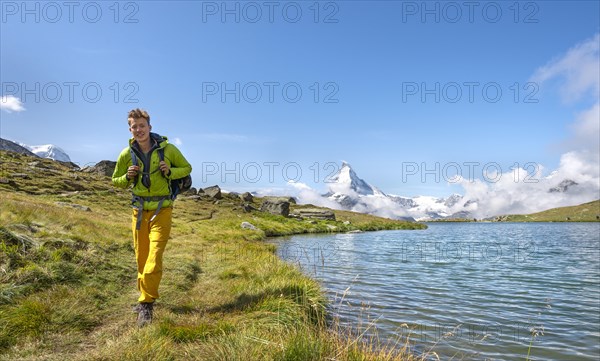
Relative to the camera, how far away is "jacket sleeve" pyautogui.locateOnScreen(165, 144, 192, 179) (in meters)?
7.68

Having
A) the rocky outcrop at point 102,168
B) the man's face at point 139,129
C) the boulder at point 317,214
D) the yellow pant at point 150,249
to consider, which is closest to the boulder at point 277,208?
the boulder at point 317,214

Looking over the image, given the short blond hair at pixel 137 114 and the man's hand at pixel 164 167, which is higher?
the short blond hair at pixel 137 114

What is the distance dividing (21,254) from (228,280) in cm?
540

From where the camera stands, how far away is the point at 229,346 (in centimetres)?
511

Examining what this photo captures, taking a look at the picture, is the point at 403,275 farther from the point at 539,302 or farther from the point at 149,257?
the point at 149,257

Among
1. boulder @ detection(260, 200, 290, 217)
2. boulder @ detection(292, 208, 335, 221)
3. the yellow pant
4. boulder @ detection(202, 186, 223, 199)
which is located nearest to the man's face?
the yellow pant

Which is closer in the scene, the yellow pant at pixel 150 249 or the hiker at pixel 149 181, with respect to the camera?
the yellow pant at pixel 150 249

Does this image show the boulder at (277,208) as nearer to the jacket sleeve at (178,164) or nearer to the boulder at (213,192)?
the boulder at (213,192)

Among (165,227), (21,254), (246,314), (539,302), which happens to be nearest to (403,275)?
(539,302)

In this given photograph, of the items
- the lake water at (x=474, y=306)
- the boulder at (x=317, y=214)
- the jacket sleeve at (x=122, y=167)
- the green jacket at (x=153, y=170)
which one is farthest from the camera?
the boulder at (x=317, y=214)

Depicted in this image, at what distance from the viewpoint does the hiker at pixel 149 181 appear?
24.5 ft

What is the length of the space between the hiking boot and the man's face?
324cm

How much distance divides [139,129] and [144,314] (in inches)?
139

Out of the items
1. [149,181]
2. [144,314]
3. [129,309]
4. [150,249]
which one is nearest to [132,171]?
[149,181]
